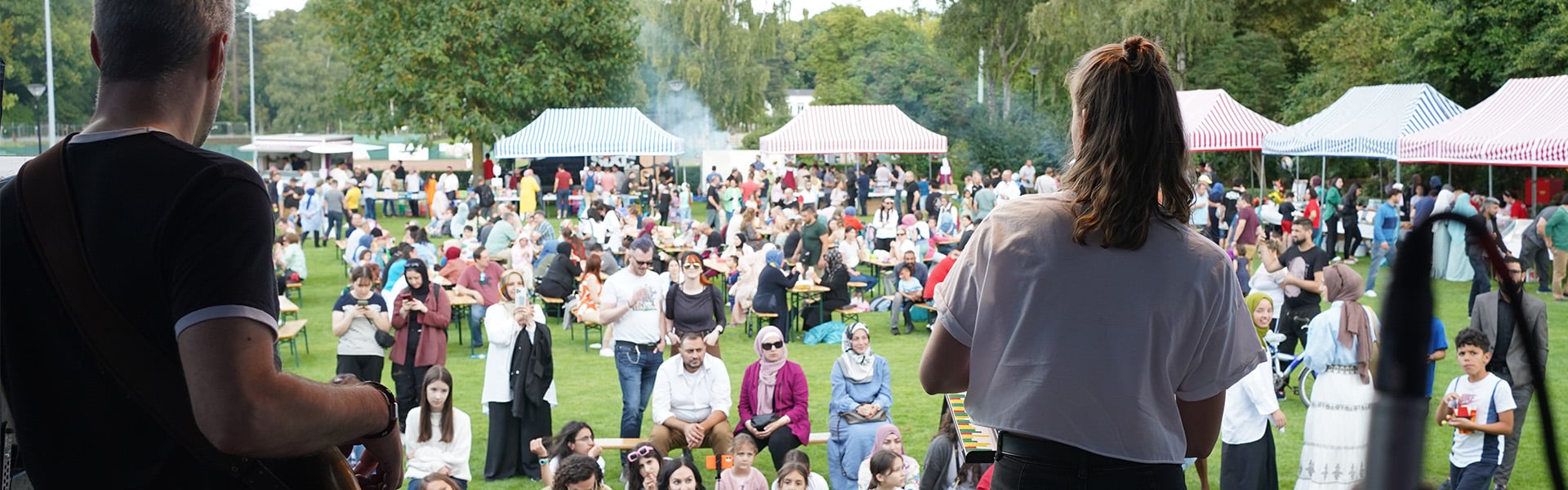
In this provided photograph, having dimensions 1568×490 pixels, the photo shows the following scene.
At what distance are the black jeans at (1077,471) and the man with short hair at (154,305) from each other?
1.03 meters

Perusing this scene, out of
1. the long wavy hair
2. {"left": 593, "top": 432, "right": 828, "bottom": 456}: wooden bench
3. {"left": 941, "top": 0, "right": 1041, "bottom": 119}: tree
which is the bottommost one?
{"left": 593, "top": 432, "right": 828, "bottom": 456}: wooden bench

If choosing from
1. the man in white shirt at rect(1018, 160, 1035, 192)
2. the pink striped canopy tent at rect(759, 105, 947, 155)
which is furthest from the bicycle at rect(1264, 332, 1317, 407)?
the pink striped canopy tent at rect(759, 105, 947, 155)

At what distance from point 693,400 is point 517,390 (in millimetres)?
1262

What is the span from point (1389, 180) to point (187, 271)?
117ft

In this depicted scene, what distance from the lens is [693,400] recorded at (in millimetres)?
9562

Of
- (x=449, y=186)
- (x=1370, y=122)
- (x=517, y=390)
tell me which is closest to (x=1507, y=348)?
(x=517, y=390)

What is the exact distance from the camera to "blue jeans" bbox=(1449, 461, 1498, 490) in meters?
7.47

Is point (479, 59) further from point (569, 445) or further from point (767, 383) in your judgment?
→ point (569, 445)

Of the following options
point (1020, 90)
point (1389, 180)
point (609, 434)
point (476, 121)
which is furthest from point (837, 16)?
point (609, 434)

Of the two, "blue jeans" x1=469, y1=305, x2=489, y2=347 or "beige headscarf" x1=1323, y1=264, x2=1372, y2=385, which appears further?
"blue jeans" x1=469, y1=305, x2=489, y2=347

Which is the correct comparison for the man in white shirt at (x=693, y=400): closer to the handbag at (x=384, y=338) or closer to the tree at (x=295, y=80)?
the handbag at (x=384, y=338)

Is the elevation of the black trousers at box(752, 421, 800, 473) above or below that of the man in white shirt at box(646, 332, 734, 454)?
below

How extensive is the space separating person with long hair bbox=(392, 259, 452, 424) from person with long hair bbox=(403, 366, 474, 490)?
1660mm

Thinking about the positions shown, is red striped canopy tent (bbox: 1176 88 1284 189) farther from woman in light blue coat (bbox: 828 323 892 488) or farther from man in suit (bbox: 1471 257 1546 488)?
woman in light blue coat (bbox: 828 323 892 488)
